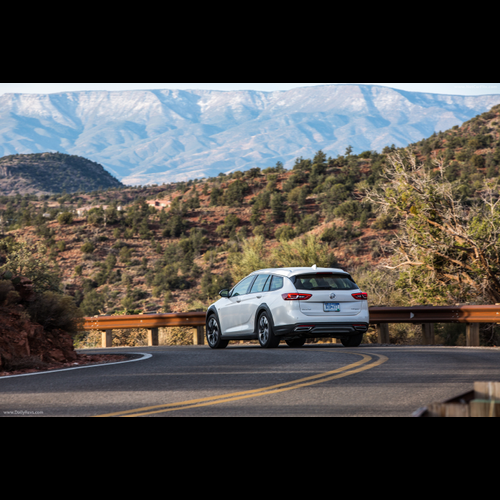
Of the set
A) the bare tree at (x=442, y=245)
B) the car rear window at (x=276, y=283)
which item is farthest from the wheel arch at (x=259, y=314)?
the bare tree at (x=442, y=245)

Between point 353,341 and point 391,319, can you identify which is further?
point 391,319

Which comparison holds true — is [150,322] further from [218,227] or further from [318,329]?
[218,227]

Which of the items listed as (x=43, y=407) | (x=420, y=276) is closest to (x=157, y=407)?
(x=43, y=407)

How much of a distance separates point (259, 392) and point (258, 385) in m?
0.60

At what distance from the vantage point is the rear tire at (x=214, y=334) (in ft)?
52.9

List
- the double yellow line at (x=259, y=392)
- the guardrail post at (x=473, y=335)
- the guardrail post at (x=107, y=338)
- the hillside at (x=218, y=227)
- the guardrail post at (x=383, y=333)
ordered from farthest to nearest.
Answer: the hillside at (x=218, y=227) < the guardrail post at (x=107, y=338) < the guardrail post at (x=383, y=333) < the guardrail post at (x=473, y=335) < the double yellow line at (x=259, y=392)

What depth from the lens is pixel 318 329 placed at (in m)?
13.9

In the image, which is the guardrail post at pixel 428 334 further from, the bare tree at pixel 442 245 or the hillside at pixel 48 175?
the hillside at pixel 48 175

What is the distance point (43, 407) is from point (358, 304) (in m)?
7.92

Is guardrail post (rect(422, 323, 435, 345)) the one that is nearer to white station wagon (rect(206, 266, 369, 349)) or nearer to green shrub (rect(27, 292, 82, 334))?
white station wagon (rect(206, 266, 369, 349))

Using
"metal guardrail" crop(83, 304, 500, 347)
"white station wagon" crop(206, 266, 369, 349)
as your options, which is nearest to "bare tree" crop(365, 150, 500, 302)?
"metal guardrail" crop(83, 304, 500, 347)

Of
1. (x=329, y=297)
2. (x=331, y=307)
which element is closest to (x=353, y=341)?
(x=331, y=307)

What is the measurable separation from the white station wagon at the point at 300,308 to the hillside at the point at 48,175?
123725 millimetres

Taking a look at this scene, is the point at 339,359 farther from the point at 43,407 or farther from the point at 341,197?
the point at 341,197
